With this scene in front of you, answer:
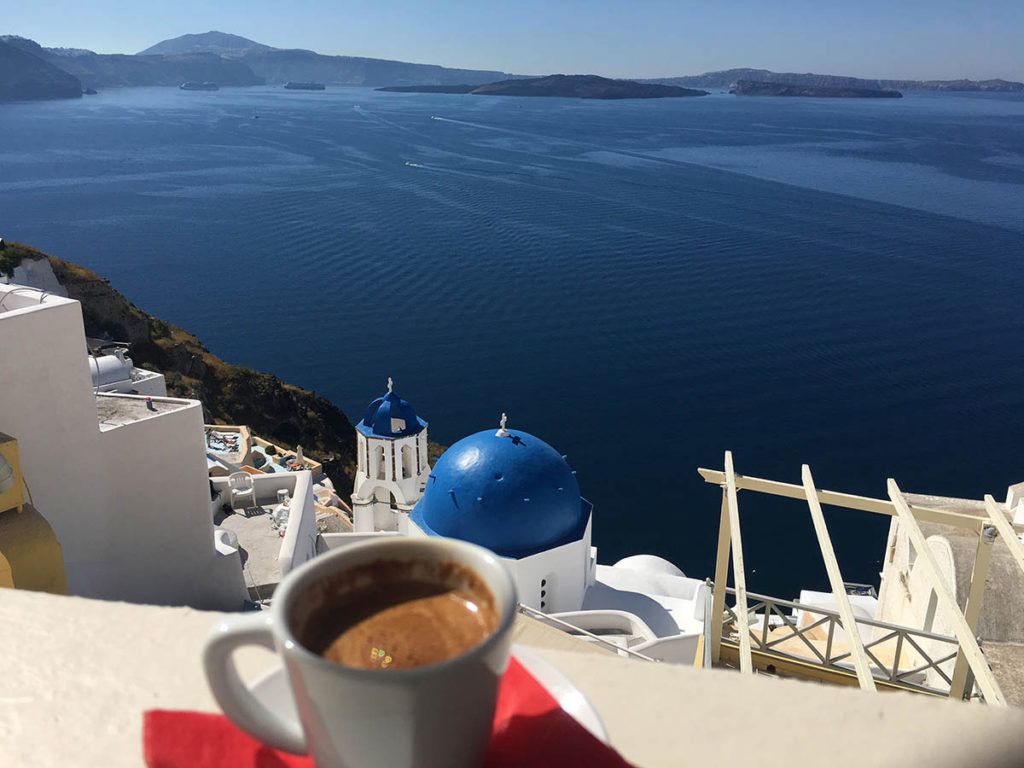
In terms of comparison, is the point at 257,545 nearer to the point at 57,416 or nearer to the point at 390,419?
the point at 57,416

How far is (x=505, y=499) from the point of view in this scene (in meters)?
12.2

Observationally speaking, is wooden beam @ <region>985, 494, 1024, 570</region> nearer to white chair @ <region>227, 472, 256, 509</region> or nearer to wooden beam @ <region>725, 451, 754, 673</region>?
wooden beam @ <region>725, 451, 754, 673</region>

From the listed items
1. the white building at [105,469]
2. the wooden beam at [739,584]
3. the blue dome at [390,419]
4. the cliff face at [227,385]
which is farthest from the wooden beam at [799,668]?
the cliff face at [227,385]

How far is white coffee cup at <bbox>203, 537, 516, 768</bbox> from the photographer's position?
111cm

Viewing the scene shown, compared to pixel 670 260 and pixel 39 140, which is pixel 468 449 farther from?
pixel 39 140

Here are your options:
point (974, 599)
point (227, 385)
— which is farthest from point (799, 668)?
point (227, 385)

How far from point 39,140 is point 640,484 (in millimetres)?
101247

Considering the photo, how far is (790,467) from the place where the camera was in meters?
29.4

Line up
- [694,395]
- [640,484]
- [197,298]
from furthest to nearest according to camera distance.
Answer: [197,298] < [694,395] < [640,484]

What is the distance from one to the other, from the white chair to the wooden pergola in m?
8.25

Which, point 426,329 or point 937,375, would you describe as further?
point 426,329

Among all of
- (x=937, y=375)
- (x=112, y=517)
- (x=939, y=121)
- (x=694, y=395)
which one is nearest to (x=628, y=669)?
(x=112, y=517)

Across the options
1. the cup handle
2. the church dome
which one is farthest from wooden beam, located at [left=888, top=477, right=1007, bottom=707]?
the church dome

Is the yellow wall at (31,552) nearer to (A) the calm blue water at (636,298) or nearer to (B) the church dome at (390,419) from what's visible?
(B) the church dome at (390,419)
